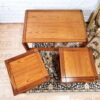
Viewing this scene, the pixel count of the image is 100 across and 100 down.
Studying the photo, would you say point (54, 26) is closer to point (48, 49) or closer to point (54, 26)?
point (54, 26)

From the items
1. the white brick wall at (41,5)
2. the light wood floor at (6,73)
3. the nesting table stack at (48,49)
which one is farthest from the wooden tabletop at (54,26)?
the light wood floor at (6,73)

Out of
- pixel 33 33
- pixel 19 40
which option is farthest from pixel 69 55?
pixel 19 40

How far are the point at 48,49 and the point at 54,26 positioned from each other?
0.27 metres

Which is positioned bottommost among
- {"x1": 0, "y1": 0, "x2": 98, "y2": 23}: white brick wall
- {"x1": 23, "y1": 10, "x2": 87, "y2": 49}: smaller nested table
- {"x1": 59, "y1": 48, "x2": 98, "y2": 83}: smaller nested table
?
{"x1": 59, "y1": 48, "x2": 98, "y2": 83}: smaller nested table

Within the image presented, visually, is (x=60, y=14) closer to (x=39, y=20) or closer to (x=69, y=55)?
(x=39, y=20)

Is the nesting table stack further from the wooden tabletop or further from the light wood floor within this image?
the light wood floor

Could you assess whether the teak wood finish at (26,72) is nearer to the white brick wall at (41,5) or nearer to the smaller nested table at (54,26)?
the smaller nested table at (54,26)

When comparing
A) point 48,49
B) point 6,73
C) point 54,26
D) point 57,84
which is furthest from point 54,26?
point 6,73

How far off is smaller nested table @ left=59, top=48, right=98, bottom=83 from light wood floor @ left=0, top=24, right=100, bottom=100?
29 cm

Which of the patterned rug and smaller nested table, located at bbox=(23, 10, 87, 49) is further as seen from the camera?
the patterned rug

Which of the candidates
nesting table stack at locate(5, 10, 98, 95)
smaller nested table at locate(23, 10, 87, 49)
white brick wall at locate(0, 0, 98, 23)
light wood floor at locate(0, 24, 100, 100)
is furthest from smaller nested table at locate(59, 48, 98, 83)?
white brick wall at locate(0, 0, 98, 23)

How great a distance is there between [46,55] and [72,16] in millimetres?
510

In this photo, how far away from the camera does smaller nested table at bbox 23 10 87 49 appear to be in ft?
4.91

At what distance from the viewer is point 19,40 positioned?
191 centimetres
